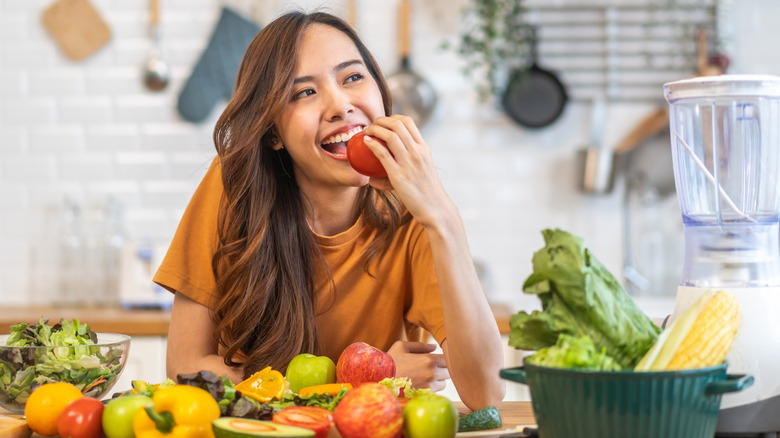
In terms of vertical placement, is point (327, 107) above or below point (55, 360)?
above

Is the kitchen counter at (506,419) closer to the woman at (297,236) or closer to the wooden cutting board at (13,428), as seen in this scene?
the wooden cutting board at (13,428)

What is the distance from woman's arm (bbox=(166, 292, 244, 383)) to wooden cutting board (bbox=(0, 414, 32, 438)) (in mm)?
587

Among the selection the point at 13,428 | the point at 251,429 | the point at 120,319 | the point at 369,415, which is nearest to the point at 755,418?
the point at 369,415

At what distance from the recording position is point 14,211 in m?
3.41

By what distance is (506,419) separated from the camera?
1142 mm

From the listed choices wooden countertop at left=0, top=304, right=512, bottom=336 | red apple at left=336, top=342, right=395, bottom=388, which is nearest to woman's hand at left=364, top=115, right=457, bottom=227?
red apple at left=336, top=342, right=395, bottom=388

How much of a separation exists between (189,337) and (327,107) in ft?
1.77

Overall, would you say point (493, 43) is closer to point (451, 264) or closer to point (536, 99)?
point (536, 99)

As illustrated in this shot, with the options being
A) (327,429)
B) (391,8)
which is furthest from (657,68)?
(327,429)

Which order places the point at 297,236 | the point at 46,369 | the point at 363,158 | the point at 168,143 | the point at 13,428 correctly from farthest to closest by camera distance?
the point at 168,143, the point at 297,236, the point at 363,158, the point at 46,369, the point at 13,428

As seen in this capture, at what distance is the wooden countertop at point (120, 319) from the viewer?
2729 mm

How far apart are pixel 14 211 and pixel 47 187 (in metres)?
0.17

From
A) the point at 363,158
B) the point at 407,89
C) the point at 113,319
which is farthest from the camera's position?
the point at 407,89

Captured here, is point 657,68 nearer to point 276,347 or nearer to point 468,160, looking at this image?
point 468,160
